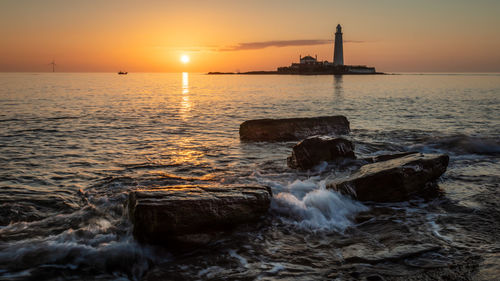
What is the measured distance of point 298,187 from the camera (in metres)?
7.82

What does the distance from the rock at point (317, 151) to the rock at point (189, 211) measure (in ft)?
12.5

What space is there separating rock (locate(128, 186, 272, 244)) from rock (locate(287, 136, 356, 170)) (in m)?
3.81

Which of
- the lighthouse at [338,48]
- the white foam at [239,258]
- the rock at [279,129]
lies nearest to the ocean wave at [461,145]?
the rock at [279,129]

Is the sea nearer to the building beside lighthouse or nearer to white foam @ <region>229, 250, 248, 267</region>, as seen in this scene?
white foam @ <region>229, 250, 248, 267</region>

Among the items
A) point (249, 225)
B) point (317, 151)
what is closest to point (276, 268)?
point (249, 225)

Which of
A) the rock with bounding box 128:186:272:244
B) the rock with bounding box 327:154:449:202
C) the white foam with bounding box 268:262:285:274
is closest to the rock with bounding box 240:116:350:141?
the rock with bounding box 327:154:449:202

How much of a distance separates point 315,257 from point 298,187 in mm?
3114

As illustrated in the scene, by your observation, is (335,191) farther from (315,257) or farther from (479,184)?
(479,184)

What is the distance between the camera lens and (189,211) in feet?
17.0

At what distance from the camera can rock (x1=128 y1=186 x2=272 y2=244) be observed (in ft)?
16.5

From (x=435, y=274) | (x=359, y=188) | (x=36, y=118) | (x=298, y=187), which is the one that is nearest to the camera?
(x=435, y=274)

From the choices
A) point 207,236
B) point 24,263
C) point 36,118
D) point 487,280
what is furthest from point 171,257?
point 36,118

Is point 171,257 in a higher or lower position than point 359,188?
lower

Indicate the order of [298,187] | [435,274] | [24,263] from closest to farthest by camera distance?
[435,274]
[24,263]
[298,187]
